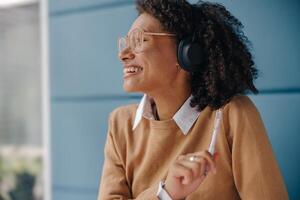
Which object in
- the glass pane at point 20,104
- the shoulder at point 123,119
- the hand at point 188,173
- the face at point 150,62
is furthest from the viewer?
the glass pane at point 20,104

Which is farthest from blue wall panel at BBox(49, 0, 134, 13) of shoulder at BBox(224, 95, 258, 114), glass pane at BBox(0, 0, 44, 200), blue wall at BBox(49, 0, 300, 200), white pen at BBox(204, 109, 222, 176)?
white pen at BBox(204, 109, 222, 176)

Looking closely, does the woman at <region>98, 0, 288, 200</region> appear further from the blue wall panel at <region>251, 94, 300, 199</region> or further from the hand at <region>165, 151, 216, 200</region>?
the blue wall panel at <region>251, 94, 300, 199</region>

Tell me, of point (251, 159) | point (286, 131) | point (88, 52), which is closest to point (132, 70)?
point (251, 159)

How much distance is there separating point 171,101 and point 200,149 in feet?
0.49

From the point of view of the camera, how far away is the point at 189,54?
1183 millimetres

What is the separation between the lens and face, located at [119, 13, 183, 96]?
4.02 ft

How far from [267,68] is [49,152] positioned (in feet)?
3.39

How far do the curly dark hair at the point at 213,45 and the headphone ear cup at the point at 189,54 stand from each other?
23mm

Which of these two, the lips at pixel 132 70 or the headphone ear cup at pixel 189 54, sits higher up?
the headphone ear cup at pixel 189 54

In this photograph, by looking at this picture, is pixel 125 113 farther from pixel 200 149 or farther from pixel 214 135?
pixel 214 135

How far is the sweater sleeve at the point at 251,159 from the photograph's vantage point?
1.11m

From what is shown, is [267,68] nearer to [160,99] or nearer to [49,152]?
[160,99]

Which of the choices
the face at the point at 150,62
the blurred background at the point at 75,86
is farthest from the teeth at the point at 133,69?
the blurred background at the point at 75,86

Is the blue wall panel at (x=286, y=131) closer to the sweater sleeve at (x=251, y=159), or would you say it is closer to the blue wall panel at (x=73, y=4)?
the sweater sleeve at (x=251, y=159)
